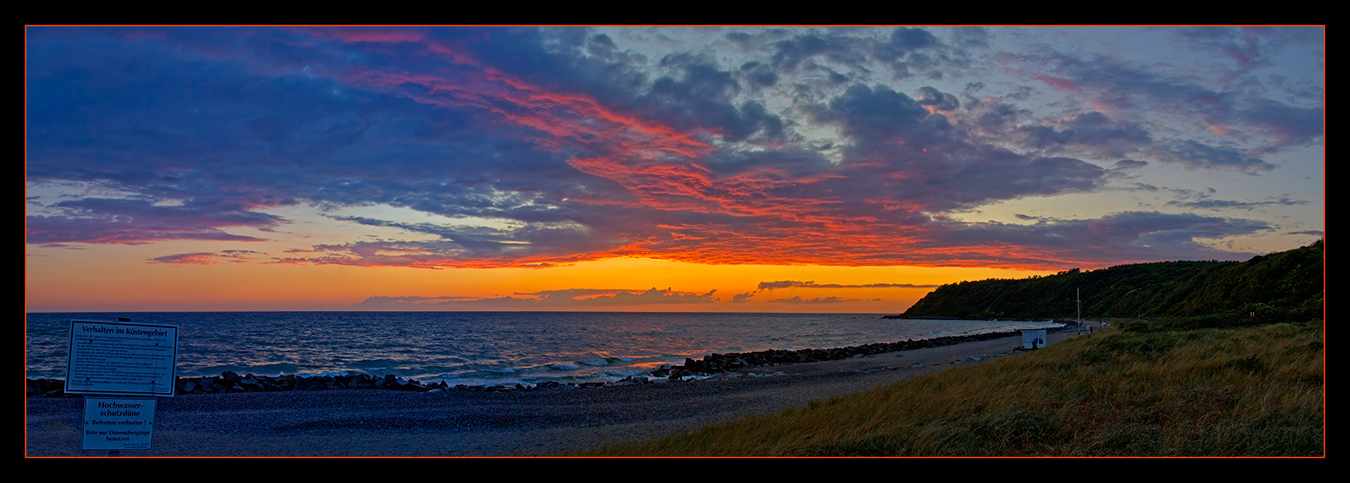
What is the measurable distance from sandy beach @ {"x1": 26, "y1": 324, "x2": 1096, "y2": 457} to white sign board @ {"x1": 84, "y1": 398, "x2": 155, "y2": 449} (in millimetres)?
1306

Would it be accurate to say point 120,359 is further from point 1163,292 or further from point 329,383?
point 1163,292

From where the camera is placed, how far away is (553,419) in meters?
15.1

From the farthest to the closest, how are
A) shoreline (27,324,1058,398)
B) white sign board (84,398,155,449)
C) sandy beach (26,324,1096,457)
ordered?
shoreline (27,324,1058,398) → sandy beach (26,324,1096,457) → white sign board (84,398,155,449)

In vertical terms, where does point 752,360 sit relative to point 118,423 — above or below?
below

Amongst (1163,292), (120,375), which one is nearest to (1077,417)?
(120,375)

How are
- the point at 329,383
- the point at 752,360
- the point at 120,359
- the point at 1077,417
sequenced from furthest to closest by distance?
the point at 752,360
the point at 329,383
the point at 1077,417
the point at 120,359

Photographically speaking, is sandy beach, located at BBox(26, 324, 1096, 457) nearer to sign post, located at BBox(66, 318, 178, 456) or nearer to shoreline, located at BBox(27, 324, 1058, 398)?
sign post, located at BBox(66, 318, 178, 456)

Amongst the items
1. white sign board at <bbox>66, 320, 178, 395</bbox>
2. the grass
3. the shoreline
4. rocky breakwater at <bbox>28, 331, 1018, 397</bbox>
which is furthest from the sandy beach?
the grass

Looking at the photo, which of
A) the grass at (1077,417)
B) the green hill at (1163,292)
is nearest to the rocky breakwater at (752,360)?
the grass at (1077,417)

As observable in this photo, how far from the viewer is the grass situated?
27.5 feet

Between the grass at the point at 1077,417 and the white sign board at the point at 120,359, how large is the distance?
17.5 ft

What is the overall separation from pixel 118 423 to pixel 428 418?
8.00m

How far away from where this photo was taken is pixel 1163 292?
72375 millimetres
